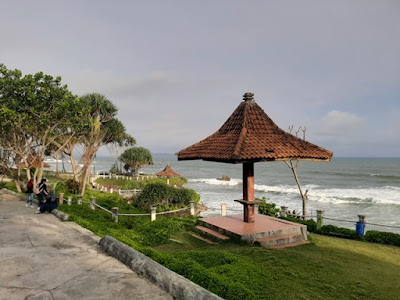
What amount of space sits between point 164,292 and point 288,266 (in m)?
3.70

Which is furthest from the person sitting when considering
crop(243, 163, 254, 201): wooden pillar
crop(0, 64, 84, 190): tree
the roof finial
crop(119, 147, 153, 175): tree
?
crop(119, 147, 153, 175): tree

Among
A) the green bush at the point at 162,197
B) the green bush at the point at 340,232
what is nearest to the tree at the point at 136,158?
Answer: the green bush at the point at 162,197

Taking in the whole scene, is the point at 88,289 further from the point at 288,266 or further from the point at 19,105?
the point at 19,105

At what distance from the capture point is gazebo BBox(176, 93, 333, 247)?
905 cm

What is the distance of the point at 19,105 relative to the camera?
60.5 feet

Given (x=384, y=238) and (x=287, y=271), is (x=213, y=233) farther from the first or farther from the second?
(x=384, y=238)

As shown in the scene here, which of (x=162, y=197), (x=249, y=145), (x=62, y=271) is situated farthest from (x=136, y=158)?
(x=62, y=271)

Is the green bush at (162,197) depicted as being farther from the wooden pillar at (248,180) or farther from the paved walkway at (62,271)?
the paved walkway at (62,271)

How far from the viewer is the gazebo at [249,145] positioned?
905cm

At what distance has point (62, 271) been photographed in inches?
203

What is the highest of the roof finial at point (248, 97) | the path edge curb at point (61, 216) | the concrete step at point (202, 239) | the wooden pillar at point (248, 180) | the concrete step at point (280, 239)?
the roof finial at point (248, 97)

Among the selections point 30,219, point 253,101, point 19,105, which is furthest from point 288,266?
point 19,105

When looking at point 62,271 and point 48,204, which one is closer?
point 62,271

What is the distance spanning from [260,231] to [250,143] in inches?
120
